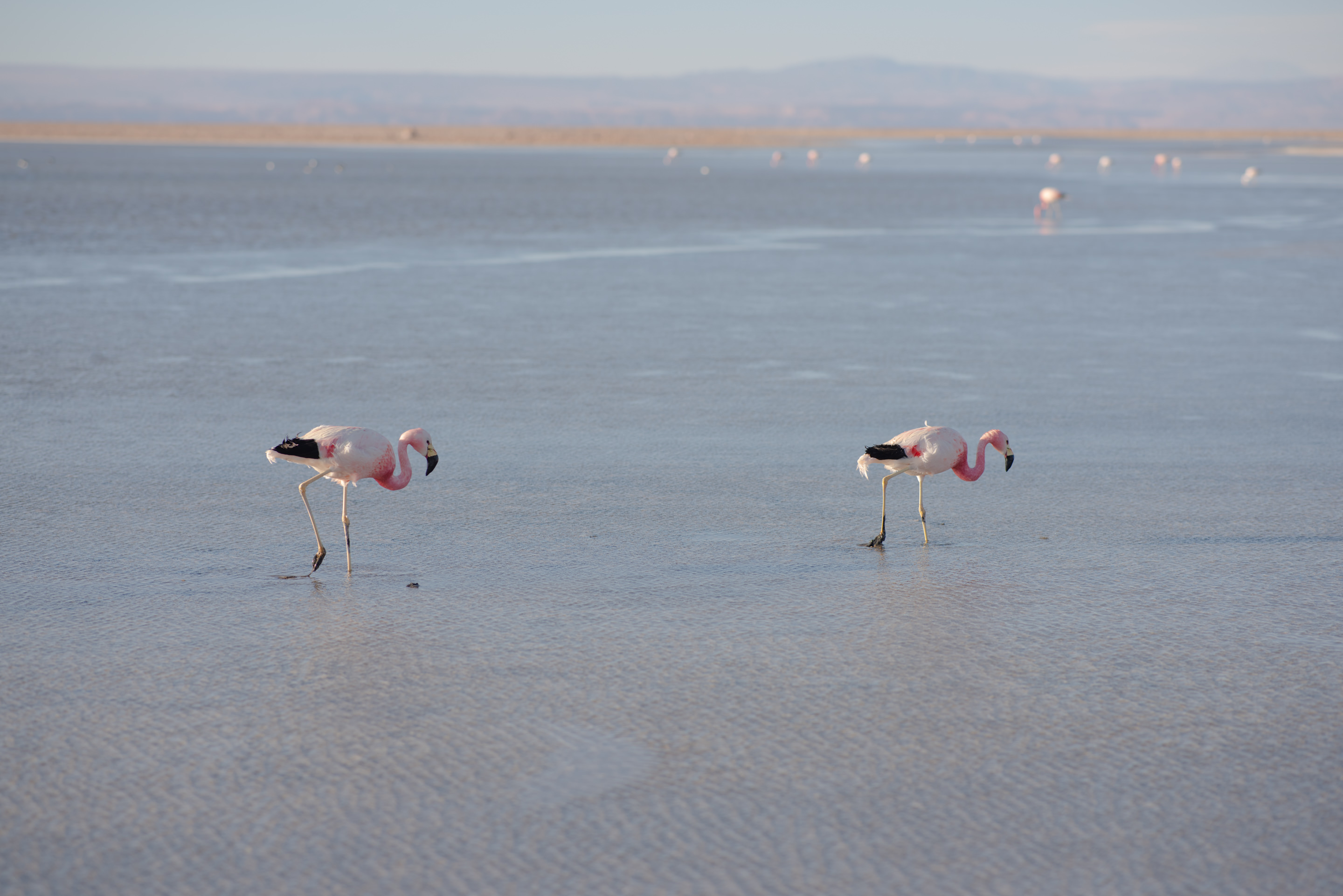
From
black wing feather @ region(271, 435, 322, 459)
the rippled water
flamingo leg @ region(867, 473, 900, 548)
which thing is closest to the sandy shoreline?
the rippled water

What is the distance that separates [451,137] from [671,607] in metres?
A: 148

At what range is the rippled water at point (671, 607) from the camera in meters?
3.88

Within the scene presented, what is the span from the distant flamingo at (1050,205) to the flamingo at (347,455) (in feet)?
92.1

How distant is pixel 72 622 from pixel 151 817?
196cm

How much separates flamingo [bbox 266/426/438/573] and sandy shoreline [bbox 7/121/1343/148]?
375 ft

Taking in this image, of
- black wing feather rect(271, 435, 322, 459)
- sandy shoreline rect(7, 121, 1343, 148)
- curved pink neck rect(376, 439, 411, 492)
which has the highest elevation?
sandy shoreline rect(7, 121, 1343, 148)

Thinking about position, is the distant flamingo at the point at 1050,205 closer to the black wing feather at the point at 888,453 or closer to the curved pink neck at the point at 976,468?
the curved pink neck at the point at 976,468

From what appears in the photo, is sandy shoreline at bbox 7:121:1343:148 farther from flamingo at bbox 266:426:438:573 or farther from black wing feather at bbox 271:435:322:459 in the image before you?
black wing feather at bbox 271:435:322:459

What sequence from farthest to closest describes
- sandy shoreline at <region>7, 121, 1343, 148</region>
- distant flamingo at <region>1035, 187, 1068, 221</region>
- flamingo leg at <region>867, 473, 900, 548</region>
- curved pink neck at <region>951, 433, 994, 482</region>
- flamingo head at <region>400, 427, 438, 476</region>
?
sandy shoreline at <region>7, 121, 1343, 148</region> < distant flamingo at <region>1035, 187, 1068, 221</region> < curved pink neck at <region>951, 433, 994, 482</region> < flamingo leg at <region>867, 473, 900, 548</region> < flamingo head at <region>400, 427, 438, 476</region>

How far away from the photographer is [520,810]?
13.2 ft

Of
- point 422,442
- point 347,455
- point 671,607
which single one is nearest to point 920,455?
point 671,607

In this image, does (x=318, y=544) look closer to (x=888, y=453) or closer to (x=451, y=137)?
(x=888, y=453)

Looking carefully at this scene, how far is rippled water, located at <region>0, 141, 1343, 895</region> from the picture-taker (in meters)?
3.88

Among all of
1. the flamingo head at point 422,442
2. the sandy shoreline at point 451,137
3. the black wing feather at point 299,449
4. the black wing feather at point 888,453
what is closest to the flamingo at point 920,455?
the black wing feather at point 888,453
